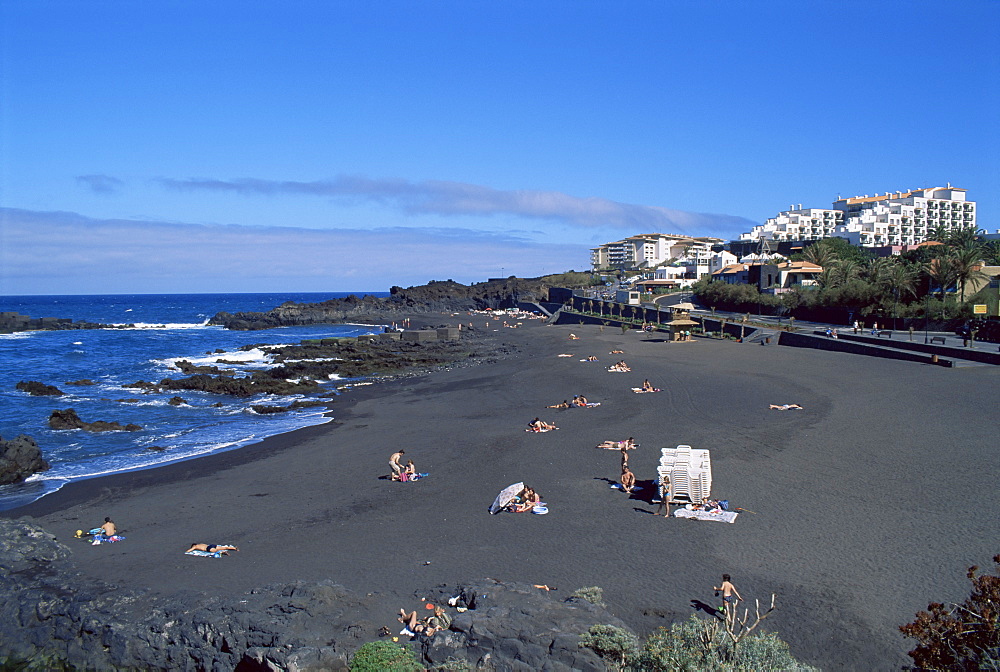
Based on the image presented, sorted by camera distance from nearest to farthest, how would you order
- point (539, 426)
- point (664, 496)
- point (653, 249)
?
1. point (664, 496)
2. point (539, 426)
3. point (653, 249)

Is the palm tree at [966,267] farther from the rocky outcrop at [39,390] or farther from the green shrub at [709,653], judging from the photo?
the rocky outcrop at [39,390]

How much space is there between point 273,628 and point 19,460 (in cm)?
1272

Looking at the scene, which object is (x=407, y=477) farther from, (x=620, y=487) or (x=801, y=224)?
(x=801, y=224)

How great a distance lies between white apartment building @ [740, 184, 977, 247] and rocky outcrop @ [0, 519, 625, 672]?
98357 millimetres

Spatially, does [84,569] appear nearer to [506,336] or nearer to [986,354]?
[986,354]

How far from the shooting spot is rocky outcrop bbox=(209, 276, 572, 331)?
85.5m

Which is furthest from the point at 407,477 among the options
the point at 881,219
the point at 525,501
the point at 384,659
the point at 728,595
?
the point at 881,219

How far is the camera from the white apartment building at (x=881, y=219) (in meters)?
102

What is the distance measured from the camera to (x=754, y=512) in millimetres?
11836

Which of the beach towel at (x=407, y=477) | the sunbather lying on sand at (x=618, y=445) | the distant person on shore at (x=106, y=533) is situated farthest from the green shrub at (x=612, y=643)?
the sunbather lying on sand at (x=618, y=445)

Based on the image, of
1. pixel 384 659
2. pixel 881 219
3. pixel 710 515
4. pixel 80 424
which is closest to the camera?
pixel 384 659

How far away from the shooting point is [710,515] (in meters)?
11.6

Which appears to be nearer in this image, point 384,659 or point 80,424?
point 384,659

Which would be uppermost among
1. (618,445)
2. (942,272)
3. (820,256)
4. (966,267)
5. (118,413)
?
(820,256)
